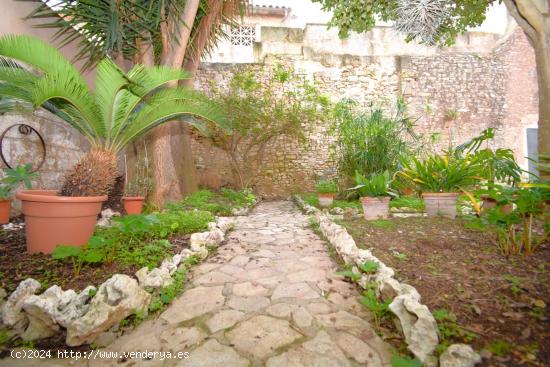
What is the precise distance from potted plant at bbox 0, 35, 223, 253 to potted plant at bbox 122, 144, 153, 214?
4.31 ft

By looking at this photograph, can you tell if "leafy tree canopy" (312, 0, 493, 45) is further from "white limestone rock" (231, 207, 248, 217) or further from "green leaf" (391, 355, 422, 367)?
"green leaf" (391, 355, 422, 367)

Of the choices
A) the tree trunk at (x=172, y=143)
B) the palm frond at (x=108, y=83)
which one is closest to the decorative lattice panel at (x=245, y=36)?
the tree trunk at (x=172, y=143)

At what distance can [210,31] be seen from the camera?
439 centimetres

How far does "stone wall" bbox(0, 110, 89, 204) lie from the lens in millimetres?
3393

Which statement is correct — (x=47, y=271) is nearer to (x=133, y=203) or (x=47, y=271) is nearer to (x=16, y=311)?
(x=16, y=311)

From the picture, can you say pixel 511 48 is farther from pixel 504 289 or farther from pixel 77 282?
pixel 77 282

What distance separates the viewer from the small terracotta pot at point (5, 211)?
3096 millimetres

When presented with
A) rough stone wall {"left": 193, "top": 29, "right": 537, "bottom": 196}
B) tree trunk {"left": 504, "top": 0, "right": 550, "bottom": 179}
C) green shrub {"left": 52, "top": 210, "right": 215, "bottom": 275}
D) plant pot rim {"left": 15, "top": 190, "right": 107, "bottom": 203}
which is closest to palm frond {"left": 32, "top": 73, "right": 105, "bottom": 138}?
plant pot rim {"left": 15, "top": 190, "right": 107, "bottom": 203}

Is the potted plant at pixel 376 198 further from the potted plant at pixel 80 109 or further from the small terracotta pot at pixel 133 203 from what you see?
the small terracotta pot at pixel 133 203

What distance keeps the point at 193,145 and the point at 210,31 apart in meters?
4.05

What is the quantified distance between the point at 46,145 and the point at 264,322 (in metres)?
4.26

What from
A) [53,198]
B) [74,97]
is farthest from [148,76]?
[53,198]

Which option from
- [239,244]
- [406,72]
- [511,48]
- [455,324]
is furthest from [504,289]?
[511,48]

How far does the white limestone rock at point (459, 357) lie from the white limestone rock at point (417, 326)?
7 centimetres
